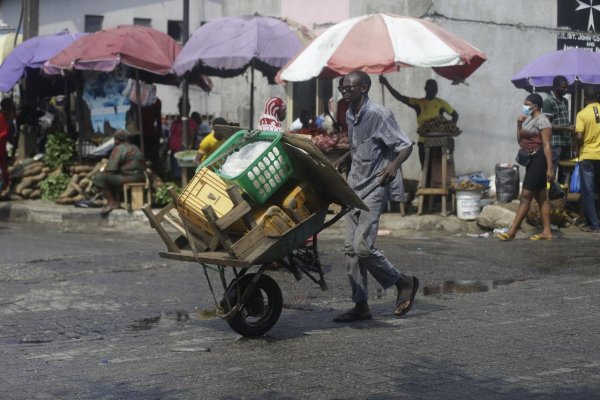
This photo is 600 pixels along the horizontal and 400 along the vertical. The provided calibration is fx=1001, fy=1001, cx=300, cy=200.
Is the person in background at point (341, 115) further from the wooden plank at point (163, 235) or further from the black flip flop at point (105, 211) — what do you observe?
the wooden plank at point (163, 235)

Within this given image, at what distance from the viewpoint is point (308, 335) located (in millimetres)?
7520

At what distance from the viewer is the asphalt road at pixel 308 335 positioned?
19.4 ft

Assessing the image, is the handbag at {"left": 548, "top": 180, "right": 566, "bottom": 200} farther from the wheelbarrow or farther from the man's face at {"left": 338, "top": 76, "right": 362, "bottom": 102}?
the wheelbarrow

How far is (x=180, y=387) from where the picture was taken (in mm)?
5902

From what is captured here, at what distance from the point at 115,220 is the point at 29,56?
4689 millimetres

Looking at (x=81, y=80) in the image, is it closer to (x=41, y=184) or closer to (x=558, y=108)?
(x=41, y=184)

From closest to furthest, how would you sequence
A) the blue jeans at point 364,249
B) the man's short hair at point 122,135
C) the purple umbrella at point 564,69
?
the blue jeans at point 364,249, the purple umbrella at point 564,69, the man's short hair at point 122,135

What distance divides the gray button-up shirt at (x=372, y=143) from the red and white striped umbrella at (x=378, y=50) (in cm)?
584

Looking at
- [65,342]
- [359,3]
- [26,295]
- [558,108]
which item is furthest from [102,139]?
[65,342]

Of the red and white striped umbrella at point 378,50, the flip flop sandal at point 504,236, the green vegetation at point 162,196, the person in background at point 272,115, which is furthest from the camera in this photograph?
the green vegetation at point 162,196

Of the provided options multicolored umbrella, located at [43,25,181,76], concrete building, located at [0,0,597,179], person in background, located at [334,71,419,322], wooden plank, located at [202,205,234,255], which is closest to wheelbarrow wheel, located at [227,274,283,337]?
wooden plank, located at [202,205,234,255]

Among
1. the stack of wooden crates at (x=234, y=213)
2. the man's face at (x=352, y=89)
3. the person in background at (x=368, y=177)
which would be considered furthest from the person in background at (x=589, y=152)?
the stack of wooden crates at (x=234, y=213)

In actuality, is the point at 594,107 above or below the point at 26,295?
above

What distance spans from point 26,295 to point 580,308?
4979 mm
